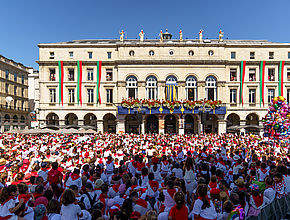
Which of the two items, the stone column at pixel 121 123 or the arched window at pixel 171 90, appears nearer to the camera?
the stone column at pixel 121 123

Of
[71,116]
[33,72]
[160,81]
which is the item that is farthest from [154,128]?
[33,72]

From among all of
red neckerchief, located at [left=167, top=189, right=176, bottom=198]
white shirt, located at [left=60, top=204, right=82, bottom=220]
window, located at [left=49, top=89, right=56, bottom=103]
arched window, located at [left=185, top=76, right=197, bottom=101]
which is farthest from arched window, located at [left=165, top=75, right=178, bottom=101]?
white shirt, located at [left=60, top=204, right=82, bottom=220]

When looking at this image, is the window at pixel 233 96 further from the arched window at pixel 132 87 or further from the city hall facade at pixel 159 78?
the arched window at pixel 132 87

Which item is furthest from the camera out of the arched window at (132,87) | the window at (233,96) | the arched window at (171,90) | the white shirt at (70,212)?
the window at (233,96)

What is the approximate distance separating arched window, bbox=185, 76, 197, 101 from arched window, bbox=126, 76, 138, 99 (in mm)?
9197

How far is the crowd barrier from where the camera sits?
5.56 m

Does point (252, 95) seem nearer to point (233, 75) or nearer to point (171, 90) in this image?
point (233, 75)

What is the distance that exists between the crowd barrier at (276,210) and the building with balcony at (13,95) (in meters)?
43.7

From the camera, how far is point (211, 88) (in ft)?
124

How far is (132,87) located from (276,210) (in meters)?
32.7

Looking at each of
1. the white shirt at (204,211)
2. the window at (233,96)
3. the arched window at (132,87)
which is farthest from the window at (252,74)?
the white shirt at (204,211)

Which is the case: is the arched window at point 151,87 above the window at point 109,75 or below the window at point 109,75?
below

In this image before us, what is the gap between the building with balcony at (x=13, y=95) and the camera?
41.8m

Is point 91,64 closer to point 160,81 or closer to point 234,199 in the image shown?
point 160,81
